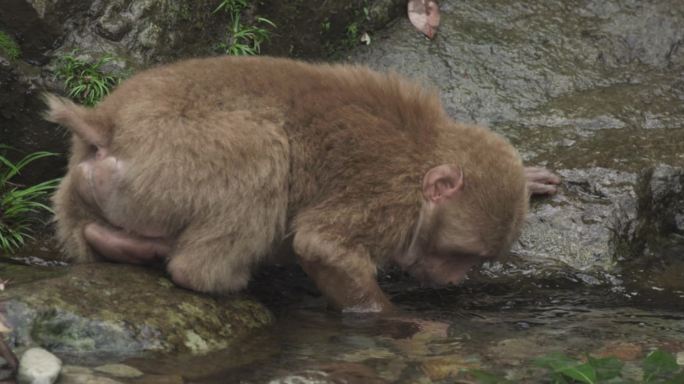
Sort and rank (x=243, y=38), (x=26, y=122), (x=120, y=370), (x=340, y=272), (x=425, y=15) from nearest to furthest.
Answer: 1. (x=120, y=370)
2. (x=340, y=272)
3. (x=26, y=122)
4. (x=243, y=38)
5. (x=425, y=15)

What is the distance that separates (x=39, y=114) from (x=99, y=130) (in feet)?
5.22

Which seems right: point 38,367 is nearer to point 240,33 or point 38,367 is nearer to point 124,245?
point 124,245

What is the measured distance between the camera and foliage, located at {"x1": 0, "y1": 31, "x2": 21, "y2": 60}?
22.5 feet

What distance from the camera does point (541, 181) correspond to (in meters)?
6.79

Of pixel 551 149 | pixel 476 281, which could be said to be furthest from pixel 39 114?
pixel 551 149

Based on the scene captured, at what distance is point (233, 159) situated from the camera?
5434 millimetres

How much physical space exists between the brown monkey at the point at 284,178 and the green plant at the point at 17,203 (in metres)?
0.78

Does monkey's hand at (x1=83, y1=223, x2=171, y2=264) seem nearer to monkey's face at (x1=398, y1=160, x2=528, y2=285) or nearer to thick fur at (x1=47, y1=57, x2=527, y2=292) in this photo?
thick fur at (x1=47, y1=57, x2=527, y2=292)

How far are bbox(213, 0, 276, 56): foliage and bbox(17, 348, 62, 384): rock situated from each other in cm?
369

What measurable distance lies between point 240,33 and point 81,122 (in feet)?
8.20

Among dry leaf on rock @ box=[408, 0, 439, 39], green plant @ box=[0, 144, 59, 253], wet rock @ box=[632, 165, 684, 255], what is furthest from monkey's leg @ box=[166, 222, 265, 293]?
dry leaf on rock @ box=[408, 0, 439, 39]

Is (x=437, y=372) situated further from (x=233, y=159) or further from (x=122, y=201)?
(x=122, y=201)

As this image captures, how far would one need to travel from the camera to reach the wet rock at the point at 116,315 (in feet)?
15.6

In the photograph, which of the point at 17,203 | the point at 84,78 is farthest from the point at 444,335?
the point at 84,78
